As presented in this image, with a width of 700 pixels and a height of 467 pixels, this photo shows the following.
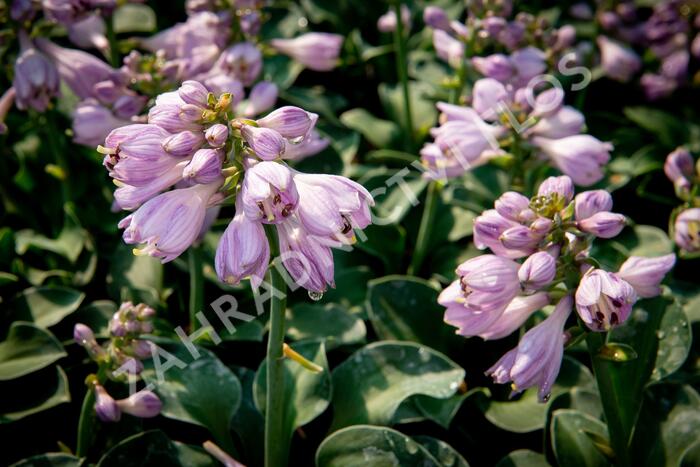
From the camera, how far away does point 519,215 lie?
194 centimetres

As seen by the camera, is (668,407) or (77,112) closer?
(668,407)

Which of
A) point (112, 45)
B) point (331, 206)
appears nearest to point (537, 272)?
point (331, 206)

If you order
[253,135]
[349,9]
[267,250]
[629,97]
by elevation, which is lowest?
[629,97]

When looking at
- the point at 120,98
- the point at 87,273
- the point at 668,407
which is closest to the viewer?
the point at 668,407

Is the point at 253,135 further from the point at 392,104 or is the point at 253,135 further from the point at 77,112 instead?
the point at 392,104

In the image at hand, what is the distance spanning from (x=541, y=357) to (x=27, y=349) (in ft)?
5.76

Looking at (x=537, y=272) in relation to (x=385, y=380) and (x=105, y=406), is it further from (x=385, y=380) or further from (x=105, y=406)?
(x=105, y=406)

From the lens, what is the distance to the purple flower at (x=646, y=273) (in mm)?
1926

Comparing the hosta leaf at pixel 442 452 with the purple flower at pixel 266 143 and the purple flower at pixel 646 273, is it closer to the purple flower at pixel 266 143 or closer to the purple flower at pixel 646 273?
the purple flower at pixel 646 273

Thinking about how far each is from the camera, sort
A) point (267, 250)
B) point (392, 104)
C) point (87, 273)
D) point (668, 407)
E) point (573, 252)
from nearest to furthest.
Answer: point (267, 250)
point (573, 252)
point (668, 407)
point (87, 273)
point (392, 104)

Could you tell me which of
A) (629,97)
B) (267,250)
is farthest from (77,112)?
(629,97)

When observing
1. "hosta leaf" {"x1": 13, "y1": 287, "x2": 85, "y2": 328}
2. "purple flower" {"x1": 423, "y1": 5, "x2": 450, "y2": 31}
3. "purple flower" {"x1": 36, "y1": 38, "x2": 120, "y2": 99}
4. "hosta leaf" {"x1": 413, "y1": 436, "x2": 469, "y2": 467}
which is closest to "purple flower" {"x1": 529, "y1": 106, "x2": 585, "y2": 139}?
"purple flower" {"x1": 423, "y1": 5, "x2": 450, "y2": 31}

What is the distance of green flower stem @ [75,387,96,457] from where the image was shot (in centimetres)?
232

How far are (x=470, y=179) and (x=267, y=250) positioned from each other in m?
1.98
